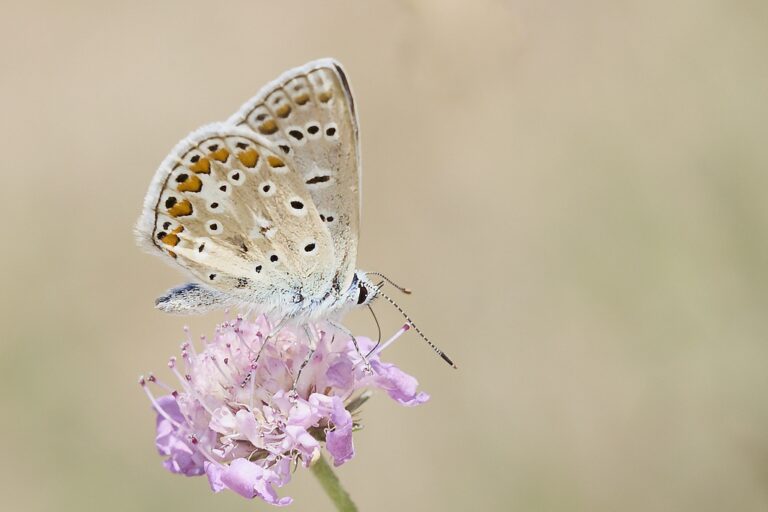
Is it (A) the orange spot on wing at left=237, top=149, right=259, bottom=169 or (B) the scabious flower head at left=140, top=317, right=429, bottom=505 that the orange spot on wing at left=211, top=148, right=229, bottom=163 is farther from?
(B) the scabious flower head at left=140, top=317, right=429, bottom=505

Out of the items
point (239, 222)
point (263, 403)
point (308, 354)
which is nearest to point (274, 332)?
point (308, 354)

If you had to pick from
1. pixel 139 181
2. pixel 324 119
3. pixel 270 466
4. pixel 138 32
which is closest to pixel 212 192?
pixel 324 119

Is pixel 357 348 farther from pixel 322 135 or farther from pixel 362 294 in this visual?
pixel 322 135

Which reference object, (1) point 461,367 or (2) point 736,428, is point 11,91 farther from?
(2) point 736,428

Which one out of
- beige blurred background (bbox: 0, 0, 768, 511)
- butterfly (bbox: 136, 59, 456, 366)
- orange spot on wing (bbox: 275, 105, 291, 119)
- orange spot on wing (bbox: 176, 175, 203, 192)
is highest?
orange spot on wing (bbox: 176, 175, 203, 192)

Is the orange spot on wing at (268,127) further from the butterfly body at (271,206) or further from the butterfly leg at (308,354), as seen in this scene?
the butterfly leg at (308,354)

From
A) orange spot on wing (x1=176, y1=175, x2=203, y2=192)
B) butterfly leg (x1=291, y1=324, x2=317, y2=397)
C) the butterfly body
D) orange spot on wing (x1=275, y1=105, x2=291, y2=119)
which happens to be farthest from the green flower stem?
orange spot on wing (x1=275, y1=105, x2=291, y2=119)

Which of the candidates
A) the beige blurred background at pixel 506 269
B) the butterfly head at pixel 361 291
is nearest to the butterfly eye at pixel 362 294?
the butterfly head at pixel 361 291
